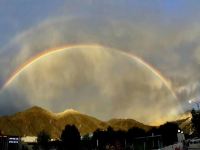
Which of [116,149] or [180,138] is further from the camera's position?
[116,149]

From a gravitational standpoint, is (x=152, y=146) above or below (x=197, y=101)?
below

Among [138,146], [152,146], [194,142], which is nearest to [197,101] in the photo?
[194,142]

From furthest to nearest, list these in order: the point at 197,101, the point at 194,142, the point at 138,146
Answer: the point at 197,101 → the point at 194,142 → the point at 138,146

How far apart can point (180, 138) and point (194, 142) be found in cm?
5763

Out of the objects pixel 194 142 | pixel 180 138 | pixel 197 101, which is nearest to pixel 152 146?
pixel 180 138

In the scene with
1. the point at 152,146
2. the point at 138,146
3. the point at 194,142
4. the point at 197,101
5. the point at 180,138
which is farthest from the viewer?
the point at 197,101

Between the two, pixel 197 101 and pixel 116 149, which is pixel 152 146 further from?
pixel 197 101

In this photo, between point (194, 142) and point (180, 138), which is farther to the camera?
point (194, 142)

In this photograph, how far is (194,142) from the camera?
151 m

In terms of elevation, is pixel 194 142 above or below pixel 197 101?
below

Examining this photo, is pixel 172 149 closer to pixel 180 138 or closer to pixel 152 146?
pixel 180 138

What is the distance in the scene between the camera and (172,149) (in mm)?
70688

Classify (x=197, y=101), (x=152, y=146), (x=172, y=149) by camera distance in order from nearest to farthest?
(x=172, y=149), (x=152, y=146), (x=197, y=101)

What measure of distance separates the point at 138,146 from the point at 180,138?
36821 mm
